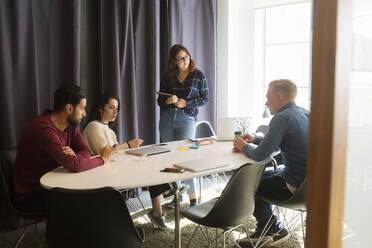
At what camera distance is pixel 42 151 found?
2160mm

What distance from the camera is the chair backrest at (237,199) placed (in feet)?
5.96

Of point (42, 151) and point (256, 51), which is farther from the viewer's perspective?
point (256, 51)

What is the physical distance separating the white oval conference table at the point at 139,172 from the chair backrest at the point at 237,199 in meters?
0.20

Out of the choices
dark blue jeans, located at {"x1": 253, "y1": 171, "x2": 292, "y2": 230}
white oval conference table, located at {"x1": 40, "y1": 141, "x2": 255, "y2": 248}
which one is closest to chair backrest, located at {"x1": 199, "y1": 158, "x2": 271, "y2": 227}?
white oval conference table, located at {"x1": 40, "y1": 141, "x2": 255, "y2": 248}

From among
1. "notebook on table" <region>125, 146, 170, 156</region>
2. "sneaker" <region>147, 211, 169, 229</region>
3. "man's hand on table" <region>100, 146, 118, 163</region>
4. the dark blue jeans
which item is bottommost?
"sneaker" <region>147, 211, 169, 229</region>

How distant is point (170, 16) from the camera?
405 cm

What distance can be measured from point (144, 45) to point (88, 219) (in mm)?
2672

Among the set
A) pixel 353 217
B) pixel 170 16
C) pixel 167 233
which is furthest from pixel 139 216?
pixel 353 217

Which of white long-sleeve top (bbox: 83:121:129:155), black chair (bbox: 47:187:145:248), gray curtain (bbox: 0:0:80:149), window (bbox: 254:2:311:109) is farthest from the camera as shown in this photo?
window (bbox: 254:2:311:109)

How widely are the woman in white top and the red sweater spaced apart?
33 centimetres

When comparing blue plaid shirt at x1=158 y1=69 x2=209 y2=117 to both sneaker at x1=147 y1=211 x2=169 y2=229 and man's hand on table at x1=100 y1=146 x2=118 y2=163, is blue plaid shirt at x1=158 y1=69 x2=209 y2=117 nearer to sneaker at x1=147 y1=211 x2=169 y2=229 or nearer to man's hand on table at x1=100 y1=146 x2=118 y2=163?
sneaker at x1=147 y1=211 x2=169 y2=229

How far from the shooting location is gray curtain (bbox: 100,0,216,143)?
3.45 meters

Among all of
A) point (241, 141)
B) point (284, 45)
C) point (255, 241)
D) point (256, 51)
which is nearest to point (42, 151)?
point (241, 141)

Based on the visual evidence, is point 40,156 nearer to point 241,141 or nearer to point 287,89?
point 241,141
